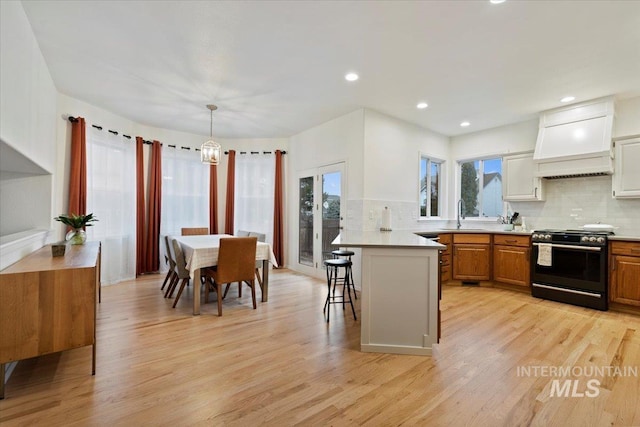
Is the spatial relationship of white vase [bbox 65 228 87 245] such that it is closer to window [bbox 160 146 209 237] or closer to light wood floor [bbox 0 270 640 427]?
light wood floor [bbox 0 270 640 427]

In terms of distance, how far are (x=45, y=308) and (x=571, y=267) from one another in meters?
5.36

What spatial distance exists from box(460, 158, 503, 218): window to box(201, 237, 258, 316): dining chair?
4.18 metres

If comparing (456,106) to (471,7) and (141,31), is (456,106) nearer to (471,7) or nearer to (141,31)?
(471,7)

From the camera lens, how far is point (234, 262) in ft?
11.3

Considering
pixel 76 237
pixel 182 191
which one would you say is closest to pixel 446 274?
pixel 182 191

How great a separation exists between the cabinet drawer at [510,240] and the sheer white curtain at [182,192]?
5.12 m

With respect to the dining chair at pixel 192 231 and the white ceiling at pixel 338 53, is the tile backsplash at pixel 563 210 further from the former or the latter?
the dining chair at pixel 192 231

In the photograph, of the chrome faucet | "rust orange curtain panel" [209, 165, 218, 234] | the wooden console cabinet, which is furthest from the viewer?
"rust orange curtain panel" [209, 165, 218, 234]

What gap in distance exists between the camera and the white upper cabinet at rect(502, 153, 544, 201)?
453cm

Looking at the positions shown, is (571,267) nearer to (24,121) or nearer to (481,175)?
(481,175)

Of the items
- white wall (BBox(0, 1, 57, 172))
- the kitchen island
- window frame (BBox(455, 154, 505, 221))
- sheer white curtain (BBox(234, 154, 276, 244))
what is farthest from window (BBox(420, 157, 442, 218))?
white wall (BBox(0, 1, 57, 172))

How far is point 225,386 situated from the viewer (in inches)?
78.8

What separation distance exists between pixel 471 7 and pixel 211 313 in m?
3.76

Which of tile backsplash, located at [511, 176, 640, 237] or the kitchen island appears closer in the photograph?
the kitchen island
